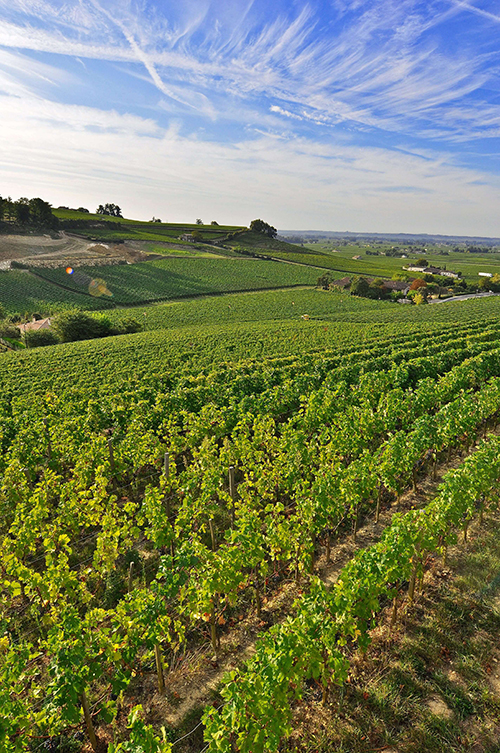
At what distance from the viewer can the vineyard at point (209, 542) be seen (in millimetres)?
5168

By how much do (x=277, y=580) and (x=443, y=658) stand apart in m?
3.35

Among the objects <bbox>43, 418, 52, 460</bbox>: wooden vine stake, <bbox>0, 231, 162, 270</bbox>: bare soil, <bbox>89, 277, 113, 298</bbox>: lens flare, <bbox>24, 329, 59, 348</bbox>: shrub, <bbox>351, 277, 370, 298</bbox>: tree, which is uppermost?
<bbox>0, 231, 162, 270</bbox>: bare soil

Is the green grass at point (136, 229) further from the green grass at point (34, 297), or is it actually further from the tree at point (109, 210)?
the green grass at point (34, 297)

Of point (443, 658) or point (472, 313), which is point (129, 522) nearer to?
point (443, 658)

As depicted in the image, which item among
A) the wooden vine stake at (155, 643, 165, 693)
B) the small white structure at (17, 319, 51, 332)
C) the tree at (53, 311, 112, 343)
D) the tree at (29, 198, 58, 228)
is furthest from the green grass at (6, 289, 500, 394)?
the tree at (29, 198, 58, 228)

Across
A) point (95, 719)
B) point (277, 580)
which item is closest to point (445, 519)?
point (277, 580)

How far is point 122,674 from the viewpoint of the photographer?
539cm

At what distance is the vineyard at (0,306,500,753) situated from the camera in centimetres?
517

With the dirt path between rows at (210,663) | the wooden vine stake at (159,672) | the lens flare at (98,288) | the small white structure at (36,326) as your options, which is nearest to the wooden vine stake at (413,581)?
the dirt path between rows at (210,663)

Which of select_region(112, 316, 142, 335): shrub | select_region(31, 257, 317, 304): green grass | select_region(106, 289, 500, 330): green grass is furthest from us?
select_region(31, 257, 317, 304): green grass

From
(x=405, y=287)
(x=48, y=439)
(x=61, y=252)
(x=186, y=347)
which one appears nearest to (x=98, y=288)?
(x=61, y=252)

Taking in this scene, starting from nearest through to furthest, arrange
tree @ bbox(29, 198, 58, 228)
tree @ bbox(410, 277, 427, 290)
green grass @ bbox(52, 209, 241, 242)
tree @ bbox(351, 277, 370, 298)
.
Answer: tree @ bbox(351, 277, 370, 298), tree @ bbox(410, 277, 427, 290), tree @ bbox(29, 198, 58, 228), green grass @ bbox(52, 209, 241, 242)

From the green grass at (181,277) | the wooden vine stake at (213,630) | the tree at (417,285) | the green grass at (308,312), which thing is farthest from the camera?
the tree at (417,285)

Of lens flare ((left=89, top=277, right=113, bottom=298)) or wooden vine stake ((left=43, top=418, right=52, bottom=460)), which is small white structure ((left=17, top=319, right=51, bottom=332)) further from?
wooden vine stake ((left=43, top=418, right=52, bottom=460))
